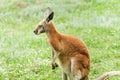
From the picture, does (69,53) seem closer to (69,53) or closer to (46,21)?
(69,53)

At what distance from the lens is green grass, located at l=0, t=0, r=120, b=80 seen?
457 inches

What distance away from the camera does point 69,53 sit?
870 cm

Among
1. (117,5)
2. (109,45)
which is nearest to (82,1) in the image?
(117,5)

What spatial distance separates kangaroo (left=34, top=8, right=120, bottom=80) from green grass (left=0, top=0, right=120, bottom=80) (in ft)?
6.79

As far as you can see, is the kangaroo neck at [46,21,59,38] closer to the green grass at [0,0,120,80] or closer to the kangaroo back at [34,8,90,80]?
the kangaroo back at [34,8,90,80]

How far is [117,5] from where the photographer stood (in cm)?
2334

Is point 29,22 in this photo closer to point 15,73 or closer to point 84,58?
point 15,73

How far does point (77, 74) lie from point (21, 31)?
1180 centimetres

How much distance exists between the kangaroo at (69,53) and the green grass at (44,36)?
2070 mm

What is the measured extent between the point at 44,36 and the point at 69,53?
28.9ft

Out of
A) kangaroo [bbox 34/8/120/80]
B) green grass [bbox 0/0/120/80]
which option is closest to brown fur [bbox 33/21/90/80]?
kangaroo [bbox 34/8/120/80]

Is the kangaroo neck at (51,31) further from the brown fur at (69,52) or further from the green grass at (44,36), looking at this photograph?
the green grass at (44,36)

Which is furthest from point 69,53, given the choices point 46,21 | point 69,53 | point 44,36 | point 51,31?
point 44,36

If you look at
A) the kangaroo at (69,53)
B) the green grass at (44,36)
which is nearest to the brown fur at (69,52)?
the kangaroo at (69,53)
